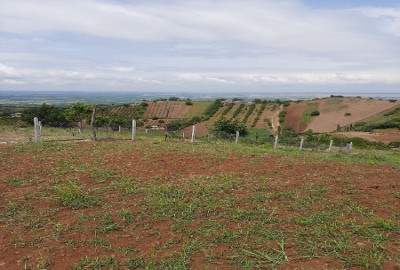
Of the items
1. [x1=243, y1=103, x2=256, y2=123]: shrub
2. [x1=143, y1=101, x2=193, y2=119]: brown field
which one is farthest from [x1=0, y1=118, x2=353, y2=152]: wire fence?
[x1=143, y1=101, x2=193, y2=119]: brown field

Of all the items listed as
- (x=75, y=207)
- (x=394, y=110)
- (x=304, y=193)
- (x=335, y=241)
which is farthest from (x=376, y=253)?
(x=394, y=110)

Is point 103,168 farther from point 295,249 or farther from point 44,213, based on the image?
point 295,249

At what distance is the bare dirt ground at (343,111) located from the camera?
59.6 metres

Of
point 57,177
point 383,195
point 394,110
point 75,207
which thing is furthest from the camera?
point 394,110

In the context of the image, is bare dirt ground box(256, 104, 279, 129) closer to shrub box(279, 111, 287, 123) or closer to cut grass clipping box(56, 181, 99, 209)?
shrub box(279, 111, 287, 123)

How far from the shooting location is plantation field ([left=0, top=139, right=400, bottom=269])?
448cm

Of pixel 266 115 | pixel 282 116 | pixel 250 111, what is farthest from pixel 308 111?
pixel 250 111

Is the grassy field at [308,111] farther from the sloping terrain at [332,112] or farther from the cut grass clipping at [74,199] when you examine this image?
the cut grass clipping at [74,199]

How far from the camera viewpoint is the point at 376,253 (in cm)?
453

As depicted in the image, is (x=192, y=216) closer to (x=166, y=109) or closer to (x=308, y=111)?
(x=308, y=111)

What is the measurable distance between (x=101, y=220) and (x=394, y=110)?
210ft

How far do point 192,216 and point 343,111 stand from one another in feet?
212

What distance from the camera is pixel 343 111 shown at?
64625 mm

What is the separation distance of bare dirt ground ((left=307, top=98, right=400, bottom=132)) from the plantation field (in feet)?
169
